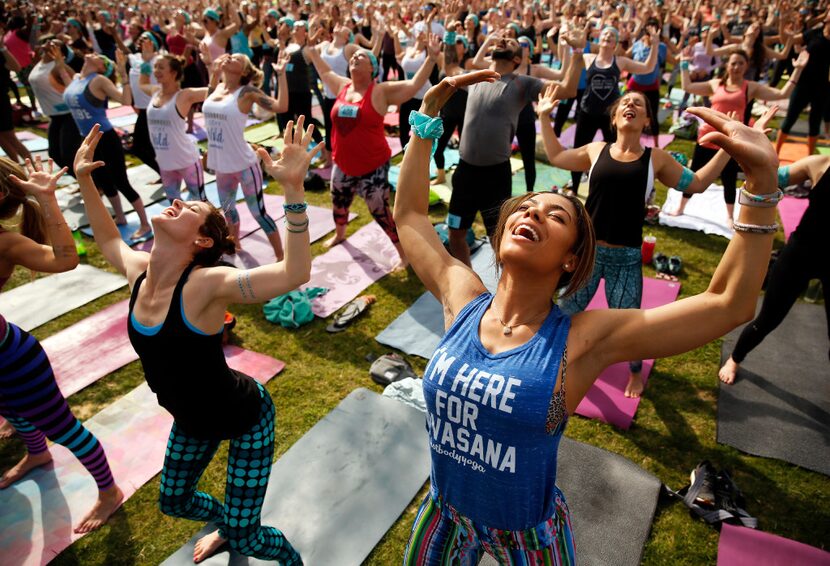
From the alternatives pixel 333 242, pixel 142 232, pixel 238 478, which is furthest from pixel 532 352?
pixel 142 232

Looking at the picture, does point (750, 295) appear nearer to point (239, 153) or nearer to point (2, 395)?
point (2, 395)

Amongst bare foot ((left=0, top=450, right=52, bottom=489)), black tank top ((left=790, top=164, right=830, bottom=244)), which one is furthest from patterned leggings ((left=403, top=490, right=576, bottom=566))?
bare foot ((left=0, top=450, right=52, bottom=489))

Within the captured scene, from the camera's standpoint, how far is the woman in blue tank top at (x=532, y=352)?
5.82 ft

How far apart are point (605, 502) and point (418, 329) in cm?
245

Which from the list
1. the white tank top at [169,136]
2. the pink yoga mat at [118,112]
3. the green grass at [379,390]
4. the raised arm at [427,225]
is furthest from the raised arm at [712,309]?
the pink yoga mat at [118,112]

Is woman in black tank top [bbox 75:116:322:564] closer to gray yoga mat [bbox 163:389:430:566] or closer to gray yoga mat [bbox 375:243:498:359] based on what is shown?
gray yoga mat [bbox 163:389:430:566]

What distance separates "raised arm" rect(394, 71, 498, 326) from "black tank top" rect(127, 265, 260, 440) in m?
1.06

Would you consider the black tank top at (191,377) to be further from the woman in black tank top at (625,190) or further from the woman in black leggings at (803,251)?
the woman in black leggings at (803,251)

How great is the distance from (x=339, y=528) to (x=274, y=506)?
0.49 meters

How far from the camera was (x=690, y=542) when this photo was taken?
132 inches

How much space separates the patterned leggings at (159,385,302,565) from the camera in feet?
8.79

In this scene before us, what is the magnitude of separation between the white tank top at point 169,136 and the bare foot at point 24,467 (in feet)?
11.3

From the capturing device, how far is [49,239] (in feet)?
10.1

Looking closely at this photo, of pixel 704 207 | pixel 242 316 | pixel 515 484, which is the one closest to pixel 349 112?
pixel 242 316
